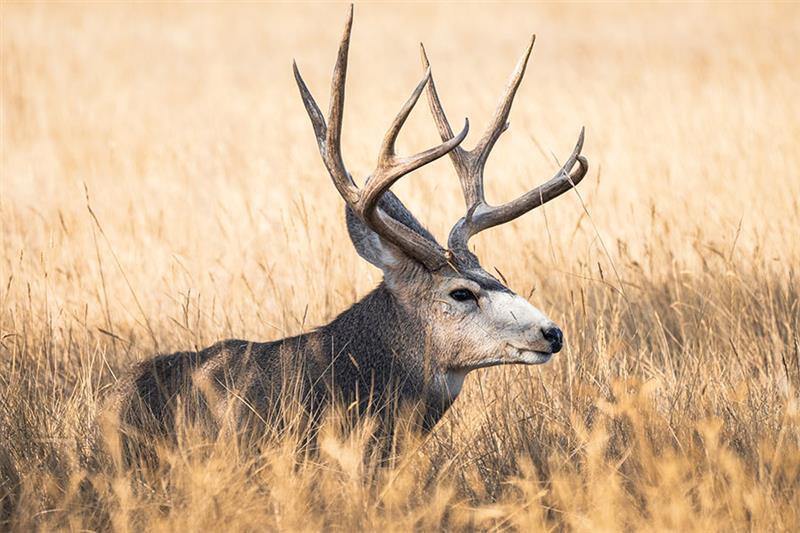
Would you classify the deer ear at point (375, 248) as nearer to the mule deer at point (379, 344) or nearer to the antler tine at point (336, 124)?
the mule deer at point (379, 344)

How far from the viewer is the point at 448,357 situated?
16.2ft

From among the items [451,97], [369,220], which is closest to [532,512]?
[369,220]

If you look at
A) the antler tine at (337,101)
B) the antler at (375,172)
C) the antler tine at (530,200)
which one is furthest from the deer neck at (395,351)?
the antler tine at (337,101)

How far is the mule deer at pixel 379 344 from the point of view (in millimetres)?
4758

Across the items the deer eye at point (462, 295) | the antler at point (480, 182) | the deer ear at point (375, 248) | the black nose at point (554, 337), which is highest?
the antler at point (480, 182)

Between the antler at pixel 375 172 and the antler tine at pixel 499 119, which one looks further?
the antler tine at pixel 499 119

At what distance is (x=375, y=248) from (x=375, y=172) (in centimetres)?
40

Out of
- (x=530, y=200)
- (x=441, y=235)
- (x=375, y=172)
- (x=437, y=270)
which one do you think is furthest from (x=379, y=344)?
(x=441, y=235)

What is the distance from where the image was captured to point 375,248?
16.8 feet

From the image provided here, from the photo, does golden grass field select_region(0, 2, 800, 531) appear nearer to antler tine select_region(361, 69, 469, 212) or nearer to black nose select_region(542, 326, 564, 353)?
black nose select_region(542, 326, 564, 353)

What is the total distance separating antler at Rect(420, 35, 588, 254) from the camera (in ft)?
17.2

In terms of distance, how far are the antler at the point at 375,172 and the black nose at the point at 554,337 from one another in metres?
0.56

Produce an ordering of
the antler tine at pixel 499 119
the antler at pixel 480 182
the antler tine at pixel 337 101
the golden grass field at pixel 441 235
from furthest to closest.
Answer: the antler tine at pixel 499 119
the antler at pixel 480 182
the antler tine at pixel 337 101
the golden grass field at pixel 441 235

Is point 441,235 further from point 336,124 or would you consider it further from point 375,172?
point 336,124
